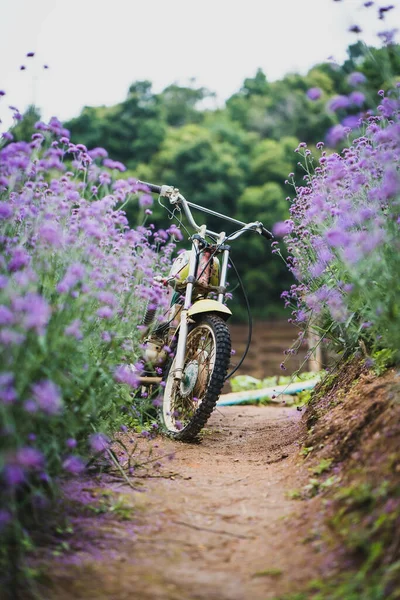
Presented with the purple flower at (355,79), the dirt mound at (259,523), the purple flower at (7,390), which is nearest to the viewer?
the purple flower at (7,390)

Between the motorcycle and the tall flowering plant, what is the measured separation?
570 mm

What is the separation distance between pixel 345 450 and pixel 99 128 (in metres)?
27.9

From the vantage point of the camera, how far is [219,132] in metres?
31.6

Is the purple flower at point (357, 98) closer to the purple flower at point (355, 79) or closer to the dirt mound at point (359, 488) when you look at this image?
the purple flower at point (355, 79)

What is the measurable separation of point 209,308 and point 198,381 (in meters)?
0.50

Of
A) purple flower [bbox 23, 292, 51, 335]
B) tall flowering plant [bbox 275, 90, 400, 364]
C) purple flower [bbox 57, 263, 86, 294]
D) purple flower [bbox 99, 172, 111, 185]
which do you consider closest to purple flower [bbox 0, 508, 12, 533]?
purple flower [bbox 23, 292, 51, 335]

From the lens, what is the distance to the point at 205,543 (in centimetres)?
249

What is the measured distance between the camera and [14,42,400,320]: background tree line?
25.3 meters

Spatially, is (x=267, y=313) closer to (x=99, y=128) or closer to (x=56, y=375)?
(x=99, y=128)

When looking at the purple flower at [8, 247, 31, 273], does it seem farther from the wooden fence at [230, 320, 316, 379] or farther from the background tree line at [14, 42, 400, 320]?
the background tree line at [14, 42, 400, 320]

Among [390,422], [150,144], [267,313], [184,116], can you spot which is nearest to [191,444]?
[390,422]

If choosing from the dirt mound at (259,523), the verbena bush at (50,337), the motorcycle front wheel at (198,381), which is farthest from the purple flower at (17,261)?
the motorcycle front wheel at (198,381)

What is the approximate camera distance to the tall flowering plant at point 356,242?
270cm

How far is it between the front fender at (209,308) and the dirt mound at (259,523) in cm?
103
